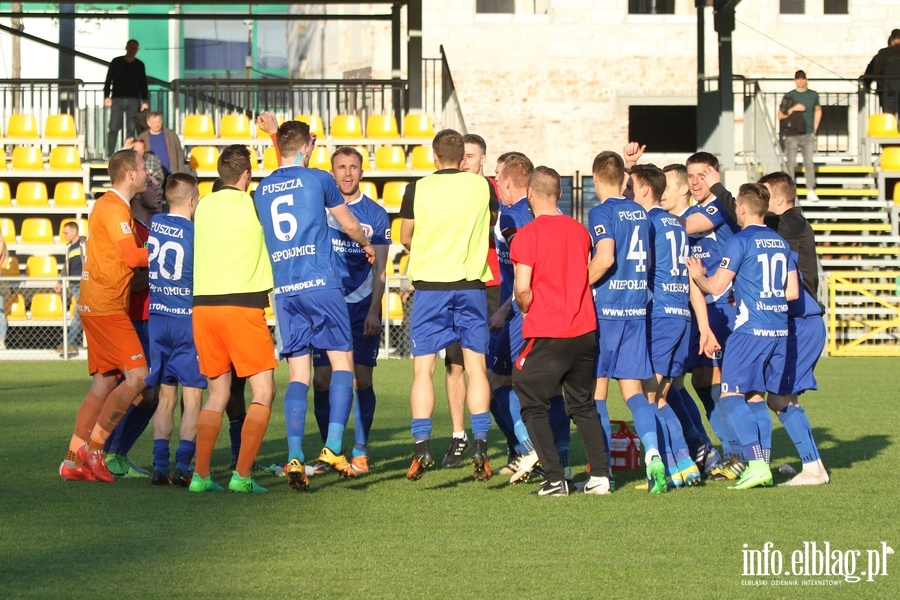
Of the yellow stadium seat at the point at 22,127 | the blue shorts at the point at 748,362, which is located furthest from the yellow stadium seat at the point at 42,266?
the blue shorts at the point at 748,362

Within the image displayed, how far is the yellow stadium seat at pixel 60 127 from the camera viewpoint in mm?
24531

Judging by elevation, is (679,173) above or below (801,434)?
above

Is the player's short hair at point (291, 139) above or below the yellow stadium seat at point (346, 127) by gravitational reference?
below

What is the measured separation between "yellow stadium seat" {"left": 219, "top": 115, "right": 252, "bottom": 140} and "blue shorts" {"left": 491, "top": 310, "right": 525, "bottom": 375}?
16.6 metres

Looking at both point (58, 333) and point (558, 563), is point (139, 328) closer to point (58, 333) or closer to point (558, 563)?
point (558, 563)

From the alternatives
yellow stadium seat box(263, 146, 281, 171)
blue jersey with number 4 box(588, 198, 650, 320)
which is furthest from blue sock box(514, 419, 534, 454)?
yellow stadium seat box(263, 146, 281, 171)

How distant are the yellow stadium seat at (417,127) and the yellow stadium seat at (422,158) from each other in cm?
63

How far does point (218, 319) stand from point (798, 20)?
108 ft

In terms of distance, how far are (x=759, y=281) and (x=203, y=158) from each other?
17.0 metres

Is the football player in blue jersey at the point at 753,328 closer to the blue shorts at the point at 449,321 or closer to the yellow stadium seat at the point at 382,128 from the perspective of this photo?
the blue shorts at the point at 449,321

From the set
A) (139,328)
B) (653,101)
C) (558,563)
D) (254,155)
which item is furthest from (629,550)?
(653,101)

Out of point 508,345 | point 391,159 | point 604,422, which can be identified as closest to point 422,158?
point 391,159

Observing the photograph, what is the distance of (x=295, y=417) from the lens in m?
7.77

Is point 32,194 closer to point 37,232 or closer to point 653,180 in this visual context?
point 37,232
